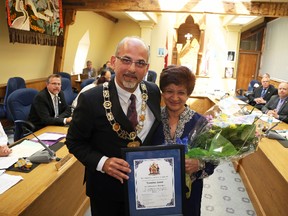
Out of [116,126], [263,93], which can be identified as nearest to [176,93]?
[116,126]

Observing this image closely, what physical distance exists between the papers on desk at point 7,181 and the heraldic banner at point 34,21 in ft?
9.29

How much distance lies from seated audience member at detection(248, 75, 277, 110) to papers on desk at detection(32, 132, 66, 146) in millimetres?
3952

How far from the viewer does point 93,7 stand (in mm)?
5523

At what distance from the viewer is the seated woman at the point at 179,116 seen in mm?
1276

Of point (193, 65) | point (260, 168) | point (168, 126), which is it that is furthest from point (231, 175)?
point (193, 65)

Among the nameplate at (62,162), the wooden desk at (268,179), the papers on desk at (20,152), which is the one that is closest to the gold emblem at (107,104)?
the nameplate at (62,162)

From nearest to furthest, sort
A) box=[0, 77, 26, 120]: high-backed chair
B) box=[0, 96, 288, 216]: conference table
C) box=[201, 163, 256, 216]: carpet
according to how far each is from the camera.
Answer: box=[0, 96, 288, 216]: conference table → box=[201, 163, 256, 216]: carpet → box=[0, 77, 26, 120]: high-backed chair

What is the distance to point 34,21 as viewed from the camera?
4.26 meters

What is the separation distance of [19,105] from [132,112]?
2.17m

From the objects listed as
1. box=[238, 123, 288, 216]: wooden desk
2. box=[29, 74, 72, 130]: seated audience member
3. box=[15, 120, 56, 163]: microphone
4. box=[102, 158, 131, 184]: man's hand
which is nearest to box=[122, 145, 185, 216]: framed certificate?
box=[102, 158, 131, 184]: man's hand

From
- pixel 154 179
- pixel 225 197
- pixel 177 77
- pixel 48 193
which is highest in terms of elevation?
pixel 177 77

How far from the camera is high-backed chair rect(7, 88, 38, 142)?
109 inches

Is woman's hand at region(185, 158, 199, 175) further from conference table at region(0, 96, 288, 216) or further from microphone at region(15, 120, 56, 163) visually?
microphone at region(15, 120, 56, 163)

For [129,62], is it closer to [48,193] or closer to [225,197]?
[48,193]
